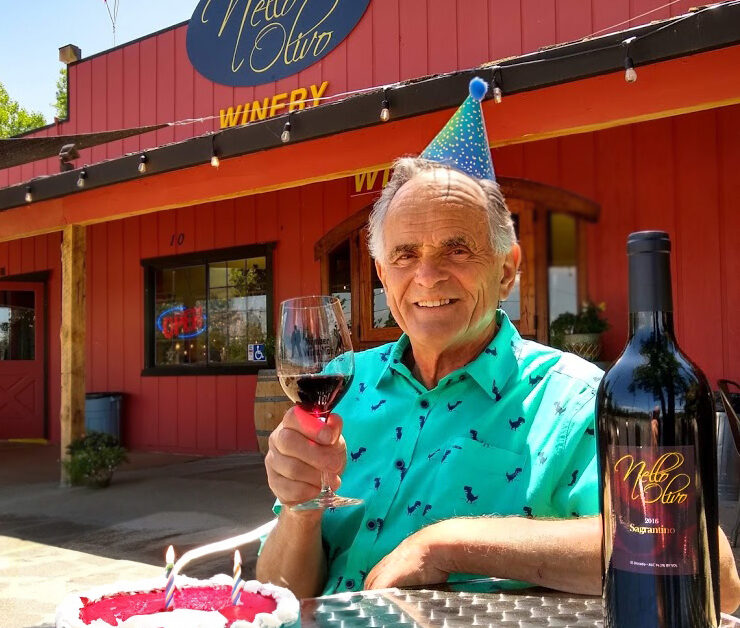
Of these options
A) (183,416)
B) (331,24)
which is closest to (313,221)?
(331,24)

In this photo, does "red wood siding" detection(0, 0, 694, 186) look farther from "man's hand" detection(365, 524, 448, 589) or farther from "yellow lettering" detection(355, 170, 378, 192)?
"man's hand" detection(365, 524, 448, 589)

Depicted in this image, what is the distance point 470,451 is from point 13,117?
952 inches

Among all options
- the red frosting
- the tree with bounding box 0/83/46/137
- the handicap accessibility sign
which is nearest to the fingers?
the red frosting

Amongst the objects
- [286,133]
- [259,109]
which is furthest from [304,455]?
[259,109]

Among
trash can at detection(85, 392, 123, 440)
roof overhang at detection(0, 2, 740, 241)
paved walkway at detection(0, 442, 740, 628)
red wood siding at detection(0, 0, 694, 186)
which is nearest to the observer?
roof overhang at detection(0, 2, 740, 241)

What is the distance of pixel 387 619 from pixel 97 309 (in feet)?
29.2

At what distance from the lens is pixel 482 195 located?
5.32ft

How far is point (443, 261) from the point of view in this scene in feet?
5.21

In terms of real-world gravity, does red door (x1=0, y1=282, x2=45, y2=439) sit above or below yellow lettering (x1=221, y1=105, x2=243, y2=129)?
below

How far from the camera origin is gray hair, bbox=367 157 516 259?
163 cm

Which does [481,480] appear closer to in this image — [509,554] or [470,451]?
[470,451]

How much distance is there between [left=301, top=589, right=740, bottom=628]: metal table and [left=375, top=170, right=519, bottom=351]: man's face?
0.61 meters

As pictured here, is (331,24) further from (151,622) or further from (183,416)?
(151,622)

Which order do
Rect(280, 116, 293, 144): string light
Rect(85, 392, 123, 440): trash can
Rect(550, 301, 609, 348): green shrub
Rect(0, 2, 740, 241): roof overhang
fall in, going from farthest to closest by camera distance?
1. Rect(85, 392, 123, 440): trash can
2. Rect(550, 301, 609, 348): green shrub
3. Rect(280, 116, 293, 144): string light
4. Rect(0, 2, 740, 241): roof overhang
